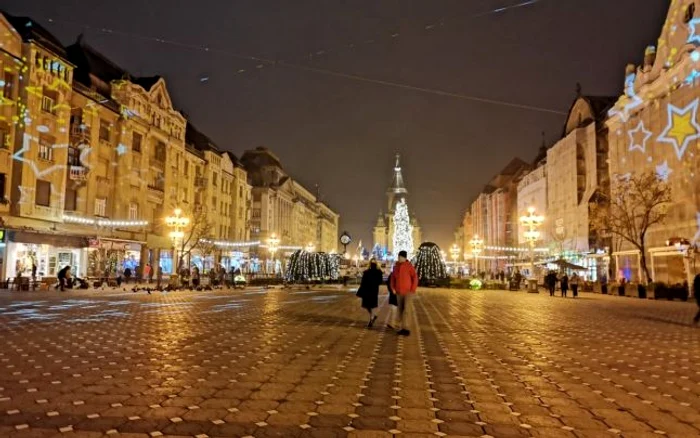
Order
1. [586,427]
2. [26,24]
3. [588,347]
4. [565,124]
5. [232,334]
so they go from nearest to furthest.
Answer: [586,427] → [588,347] → [232,334] → [26,24] → [565,124]

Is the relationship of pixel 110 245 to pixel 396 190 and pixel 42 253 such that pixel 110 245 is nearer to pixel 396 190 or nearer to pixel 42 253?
pixel 42 253

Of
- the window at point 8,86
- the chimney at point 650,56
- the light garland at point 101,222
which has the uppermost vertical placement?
the chimney at point 650,56

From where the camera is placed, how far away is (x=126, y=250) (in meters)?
46.6

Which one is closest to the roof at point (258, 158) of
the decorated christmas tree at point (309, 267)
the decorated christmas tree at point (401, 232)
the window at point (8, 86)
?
the decorated christmas tree at point (401, 232)

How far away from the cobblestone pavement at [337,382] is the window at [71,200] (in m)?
27.1

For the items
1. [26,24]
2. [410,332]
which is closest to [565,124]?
[26,24]

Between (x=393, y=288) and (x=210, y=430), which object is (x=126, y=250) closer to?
(x=393, y=288)

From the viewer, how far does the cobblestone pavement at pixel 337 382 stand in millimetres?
5410

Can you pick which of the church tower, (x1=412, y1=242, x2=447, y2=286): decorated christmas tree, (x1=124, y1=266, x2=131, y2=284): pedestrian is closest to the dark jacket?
(x1=124, y1=266, x2=131, y2=284): pedestrian

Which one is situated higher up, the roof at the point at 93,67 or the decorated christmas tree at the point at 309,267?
the roof at the point at 93,67

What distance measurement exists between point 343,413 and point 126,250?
1759 inches

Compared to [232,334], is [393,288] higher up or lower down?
higher up

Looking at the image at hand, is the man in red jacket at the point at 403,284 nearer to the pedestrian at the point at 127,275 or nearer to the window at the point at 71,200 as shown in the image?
the window at the point at 71,200

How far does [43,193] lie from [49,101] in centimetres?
578
